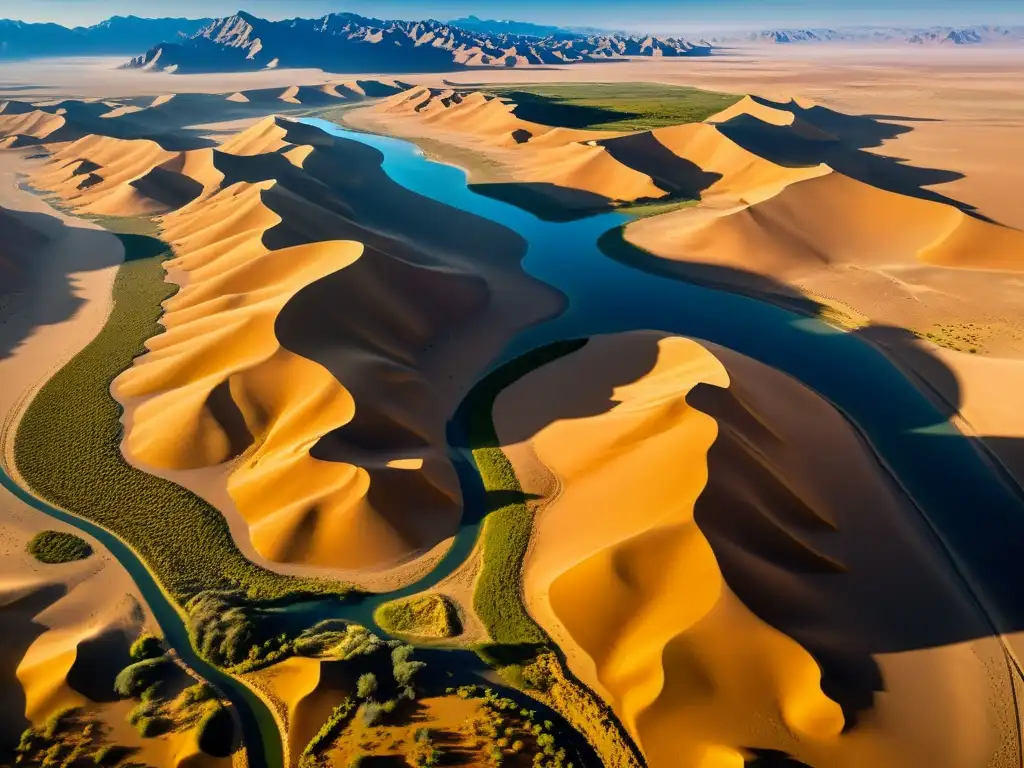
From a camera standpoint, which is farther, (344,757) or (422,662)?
(422,662)

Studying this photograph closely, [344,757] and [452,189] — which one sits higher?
[452,189]

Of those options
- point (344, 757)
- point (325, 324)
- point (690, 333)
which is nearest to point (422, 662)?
point (344, 757)

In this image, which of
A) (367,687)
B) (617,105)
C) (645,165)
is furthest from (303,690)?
(617,105)

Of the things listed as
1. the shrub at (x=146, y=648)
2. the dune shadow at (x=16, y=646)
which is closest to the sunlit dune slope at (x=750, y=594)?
the shrub at (x=146, y=648)

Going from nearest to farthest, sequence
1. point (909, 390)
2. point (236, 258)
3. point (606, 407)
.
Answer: point (606, 407) < point (909, 390) < point (236, 258)

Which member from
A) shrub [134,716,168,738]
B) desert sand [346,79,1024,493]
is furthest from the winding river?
desert sand [346,79,1024,493]

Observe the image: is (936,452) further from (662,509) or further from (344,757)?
(344,757)
